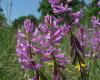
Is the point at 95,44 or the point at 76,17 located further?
the point at 95,44

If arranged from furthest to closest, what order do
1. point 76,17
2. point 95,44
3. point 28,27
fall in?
1. point 95,44
2. point 76,17
3. point 28,27

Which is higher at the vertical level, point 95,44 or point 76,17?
point 76,17

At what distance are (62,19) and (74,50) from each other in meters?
0.19

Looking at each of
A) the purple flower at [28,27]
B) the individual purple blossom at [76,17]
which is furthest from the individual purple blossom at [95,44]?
the purple flower at [28,27]

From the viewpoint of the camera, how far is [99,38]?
325 cm

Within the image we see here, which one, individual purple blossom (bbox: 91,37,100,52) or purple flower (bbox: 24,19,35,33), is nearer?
purple flower (bbox: 24,19,35,33)

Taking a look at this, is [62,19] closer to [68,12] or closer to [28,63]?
[68,12]

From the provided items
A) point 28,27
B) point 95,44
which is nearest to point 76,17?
point 28,27

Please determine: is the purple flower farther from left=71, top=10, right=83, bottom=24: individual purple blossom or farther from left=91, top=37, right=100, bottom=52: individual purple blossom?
left=91, top=37, right=100, bottom=52: individual purple blossom

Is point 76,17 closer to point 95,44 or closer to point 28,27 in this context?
point 28,27

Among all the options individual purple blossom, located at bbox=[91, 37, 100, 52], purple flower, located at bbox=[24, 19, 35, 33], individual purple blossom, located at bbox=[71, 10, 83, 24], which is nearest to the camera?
purple flower, located at bbox=[24, 19, 35, 33]

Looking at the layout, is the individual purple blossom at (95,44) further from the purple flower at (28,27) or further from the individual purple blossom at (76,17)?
the purple flower at (28,27)

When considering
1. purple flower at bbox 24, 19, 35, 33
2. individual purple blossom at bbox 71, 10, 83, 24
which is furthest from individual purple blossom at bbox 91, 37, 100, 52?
purple flower at bbox 24, 19, 35, 33

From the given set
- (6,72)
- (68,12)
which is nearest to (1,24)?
(6,72)
